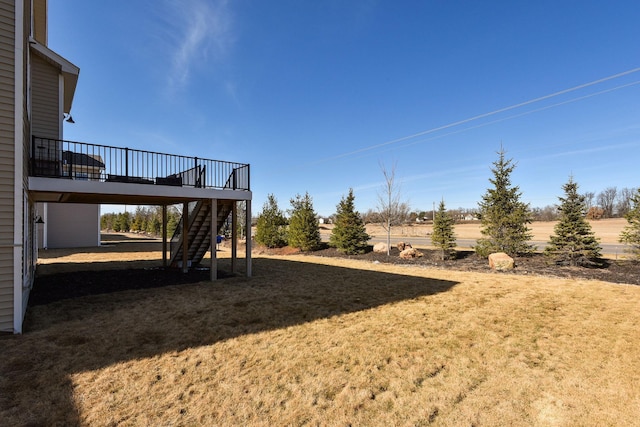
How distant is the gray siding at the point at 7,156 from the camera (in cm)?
420

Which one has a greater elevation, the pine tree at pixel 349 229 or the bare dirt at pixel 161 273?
the pine tree at pixel 349 229

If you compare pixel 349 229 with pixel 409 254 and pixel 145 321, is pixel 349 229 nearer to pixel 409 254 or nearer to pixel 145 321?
pixel 409 254

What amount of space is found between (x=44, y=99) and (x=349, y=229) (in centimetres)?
1300

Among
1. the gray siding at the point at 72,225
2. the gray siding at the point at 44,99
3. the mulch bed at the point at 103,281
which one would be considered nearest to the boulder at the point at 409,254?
the mulch bed at the point at 103,281

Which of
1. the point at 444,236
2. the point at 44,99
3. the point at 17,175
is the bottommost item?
the point at 444,236

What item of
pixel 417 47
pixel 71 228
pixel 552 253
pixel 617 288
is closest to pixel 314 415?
pixel 617 288

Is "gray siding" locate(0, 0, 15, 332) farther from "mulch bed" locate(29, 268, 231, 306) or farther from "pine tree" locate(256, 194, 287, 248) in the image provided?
"pine tree" locate(256, 194, 287, 248)

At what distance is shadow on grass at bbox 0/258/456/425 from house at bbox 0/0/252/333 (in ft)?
2.61

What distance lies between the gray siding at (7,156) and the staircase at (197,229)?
4.79 m

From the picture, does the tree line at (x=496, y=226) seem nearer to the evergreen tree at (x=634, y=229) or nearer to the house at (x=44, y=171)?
the evergreen tree at (x=634, y=229)

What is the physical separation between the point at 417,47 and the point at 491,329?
14.8 metres

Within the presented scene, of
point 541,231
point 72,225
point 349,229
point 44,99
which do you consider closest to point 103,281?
point 44,99

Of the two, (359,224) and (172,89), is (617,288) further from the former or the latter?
(172,89)

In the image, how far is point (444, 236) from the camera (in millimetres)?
13352
